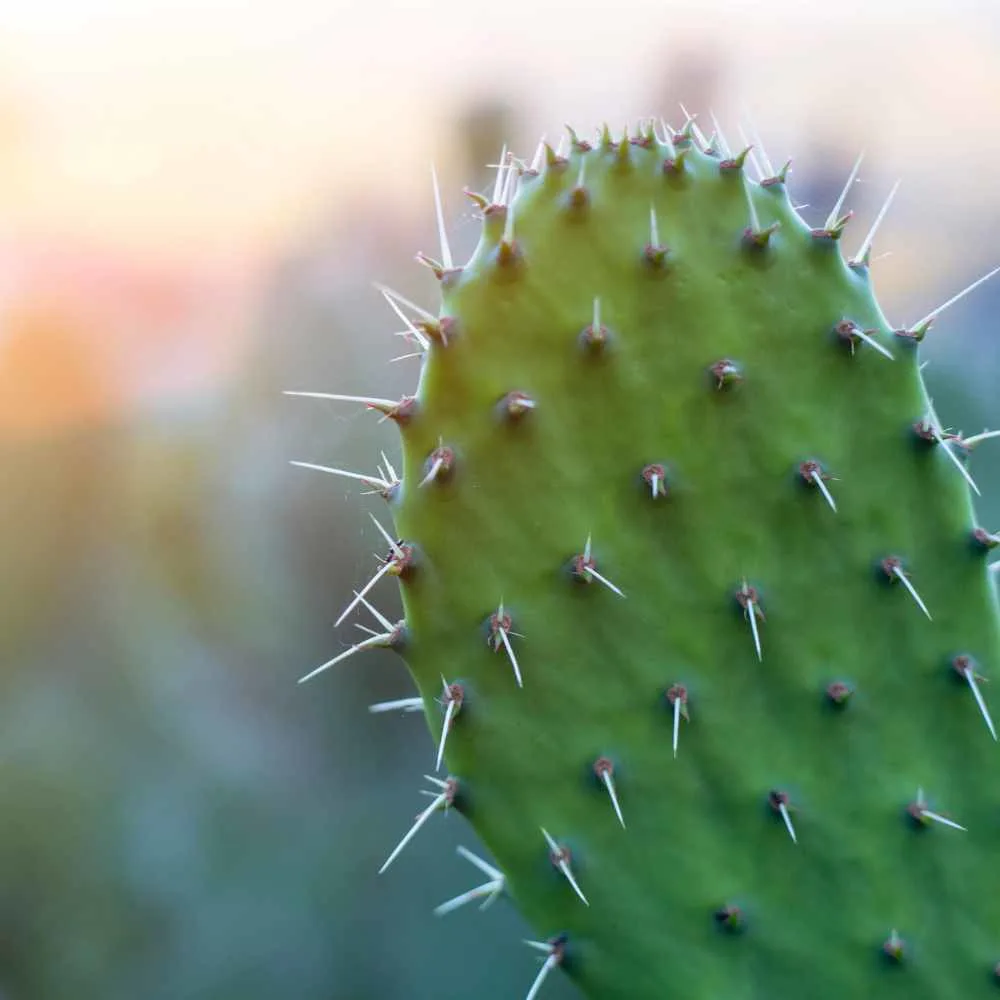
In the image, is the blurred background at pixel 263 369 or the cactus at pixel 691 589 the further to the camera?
the blurred background at pixel 263 369

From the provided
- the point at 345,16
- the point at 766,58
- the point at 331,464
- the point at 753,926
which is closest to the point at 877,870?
the point at 753,926

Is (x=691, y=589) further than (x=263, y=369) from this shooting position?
No

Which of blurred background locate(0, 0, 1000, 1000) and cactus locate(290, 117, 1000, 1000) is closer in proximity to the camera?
cactus locate(290, 117, 1000, 1000)

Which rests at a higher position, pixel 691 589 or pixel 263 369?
pixel 691 589
